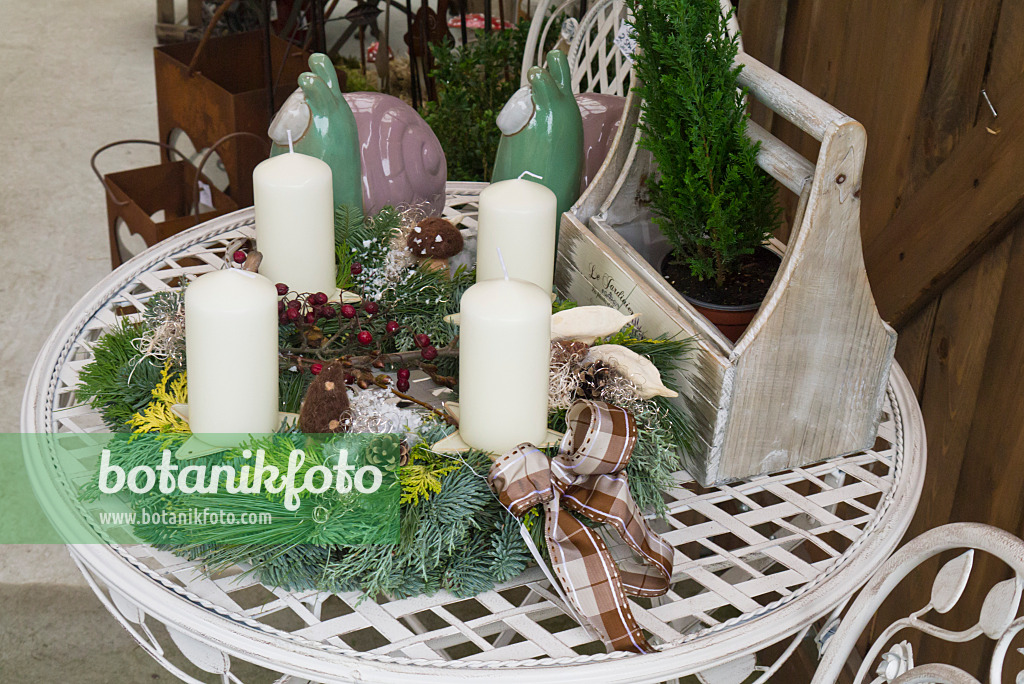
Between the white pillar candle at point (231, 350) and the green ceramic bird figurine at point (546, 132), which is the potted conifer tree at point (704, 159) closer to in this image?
the green ceramic bird figurine at point (546, 132)

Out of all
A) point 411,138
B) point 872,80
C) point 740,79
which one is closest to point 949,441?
point 872,80

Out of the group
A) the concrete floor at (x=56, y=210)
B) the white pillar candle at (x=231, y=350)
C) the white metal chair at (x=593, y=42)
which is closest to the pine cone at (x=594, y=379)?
the white pillar candle at (x=231, y=350)

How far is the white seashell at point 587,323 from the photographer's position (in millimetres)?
864

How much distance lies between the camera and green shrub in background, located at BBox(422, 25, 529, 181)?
175 cm

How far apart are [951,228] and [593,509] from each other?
2.10 feet

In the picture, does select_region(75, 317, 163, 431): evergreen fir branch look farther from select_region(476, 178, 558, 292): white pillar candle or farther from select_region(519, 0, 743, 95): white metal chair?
select_region(519, 0, 743, 95): white metal chair

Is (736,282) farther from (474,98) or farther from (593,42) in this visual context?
(474,98)

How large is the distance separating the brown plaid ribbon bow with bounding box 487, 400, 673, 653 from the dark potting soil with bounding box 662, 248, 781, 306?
0.21 metres

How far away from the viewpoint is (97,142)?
10.7ft

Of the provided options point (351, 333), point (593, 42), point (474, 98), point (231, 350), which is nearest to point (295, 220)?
point (351, 333)

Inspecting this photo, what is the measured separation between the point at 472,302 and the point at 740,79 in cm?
34

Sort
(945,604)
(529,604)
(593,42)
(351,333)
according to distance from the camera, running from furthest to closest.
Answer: (593,42) → (351,333) → (529,604) → (945,604)

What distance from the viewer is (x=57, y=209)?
284 cm

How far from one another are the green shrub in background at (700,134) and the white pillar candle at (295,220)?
0.32 meters
